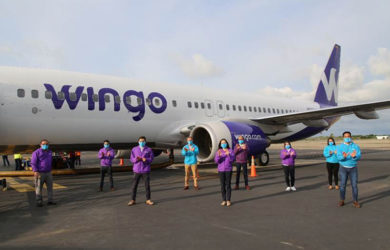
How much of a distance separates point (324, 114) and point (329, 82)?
9823 mm

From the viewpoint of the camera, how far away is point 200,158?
1090 cm

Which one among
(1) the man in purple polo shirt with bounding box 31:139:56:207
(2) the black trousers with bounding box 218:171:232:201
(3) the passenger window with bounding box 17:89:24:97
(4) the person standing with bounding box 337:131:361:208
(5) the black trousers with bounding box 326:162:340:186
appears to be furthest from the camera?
(3) the passenger window with bounding box 17:89:24:97

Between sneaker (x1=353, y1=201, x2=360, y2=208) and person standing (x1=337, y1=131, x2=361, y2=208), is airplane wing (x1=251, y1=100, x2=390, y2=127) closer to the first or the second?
person standing (x1=337, y1=131, x2=361, y2=208)

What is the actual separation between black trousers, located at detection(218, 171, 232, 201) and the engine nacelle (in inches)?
147

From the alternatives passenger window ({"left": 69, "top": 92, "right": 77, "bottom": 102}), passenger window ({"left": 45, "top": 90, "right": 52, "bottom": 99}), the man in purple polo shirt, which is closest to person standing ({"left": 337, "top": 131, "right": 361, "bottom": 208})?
the man in purple polo shirt

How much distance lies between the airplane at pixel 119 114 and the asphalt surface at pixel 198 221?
203cm

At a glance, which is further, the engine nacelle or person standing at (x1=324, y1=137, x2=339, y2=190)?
the engine nacelle

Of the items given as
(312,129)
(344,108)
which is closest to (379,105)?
(344,108)

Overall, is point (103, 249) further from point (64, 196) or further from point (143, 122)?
point (143, 122)

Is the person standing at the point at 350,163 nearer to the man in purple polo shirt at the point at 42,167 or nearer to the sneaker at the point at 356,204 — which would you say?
the sneaker at the point at 356,204

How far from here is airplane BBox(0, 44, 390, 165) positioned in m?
8.75

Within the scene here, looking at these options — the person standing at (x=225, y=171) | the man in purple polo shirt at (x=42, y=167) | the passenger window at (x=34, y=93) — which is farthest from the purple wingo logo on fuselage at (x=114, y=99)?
the person standing at (x=225, y=171)

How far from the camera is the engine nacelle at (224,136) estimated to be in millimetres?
10453

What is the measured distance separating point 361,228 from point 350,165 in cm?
172
